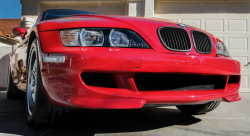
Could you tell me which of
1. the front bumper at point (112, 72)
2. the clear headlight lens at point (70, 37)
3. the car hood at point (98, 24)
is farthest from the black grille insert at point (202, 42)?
the clear headlight lens at point (70, 37)

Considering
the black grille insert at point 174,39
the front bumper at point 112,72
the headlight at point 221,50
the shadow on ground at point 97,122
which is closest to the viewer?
the front bumper at point 112,72

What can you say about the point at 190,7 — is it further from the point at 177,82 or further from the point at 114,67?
the point at 114,67

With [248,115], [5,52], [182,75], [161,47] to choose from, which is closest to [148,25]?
[161,47]

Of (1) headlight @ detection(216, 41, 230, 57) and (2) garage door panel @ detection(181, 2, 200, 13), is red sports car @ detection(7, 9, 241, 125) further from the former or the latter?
(2) garage door panel @ detection(181, 2, 200, 13)

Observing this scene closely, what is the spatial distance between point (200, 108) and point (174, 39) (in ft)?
3.62

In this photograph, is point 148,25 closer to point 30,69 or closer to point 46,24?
point 46,24

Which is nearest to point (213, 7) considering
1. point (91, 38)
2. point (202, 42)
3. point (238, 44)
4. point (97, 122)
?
point (238, 44)

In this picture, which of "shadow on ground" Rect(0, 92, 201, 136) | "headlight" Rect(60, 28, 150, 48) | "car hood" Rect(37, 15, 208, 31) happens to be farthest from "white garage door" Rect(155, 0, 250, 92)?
"headlight" Rect(60, 28, 150, 48)

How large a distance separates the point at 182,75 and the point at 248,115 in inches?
57.2

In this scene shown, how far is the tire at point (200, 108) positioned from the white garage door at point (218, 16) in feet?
13.9

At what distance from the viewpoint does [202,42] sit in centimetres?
199

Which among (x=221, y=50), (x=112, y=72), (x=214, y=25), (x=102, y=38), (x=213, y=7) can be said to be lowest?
(x=112, y=72)

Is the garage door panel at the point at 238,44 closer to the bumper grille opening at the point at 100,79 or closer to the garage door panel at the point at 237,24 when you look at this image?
the garage door panel at the point at 237,24

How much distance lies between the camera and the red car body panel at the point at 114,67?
5.08ft
